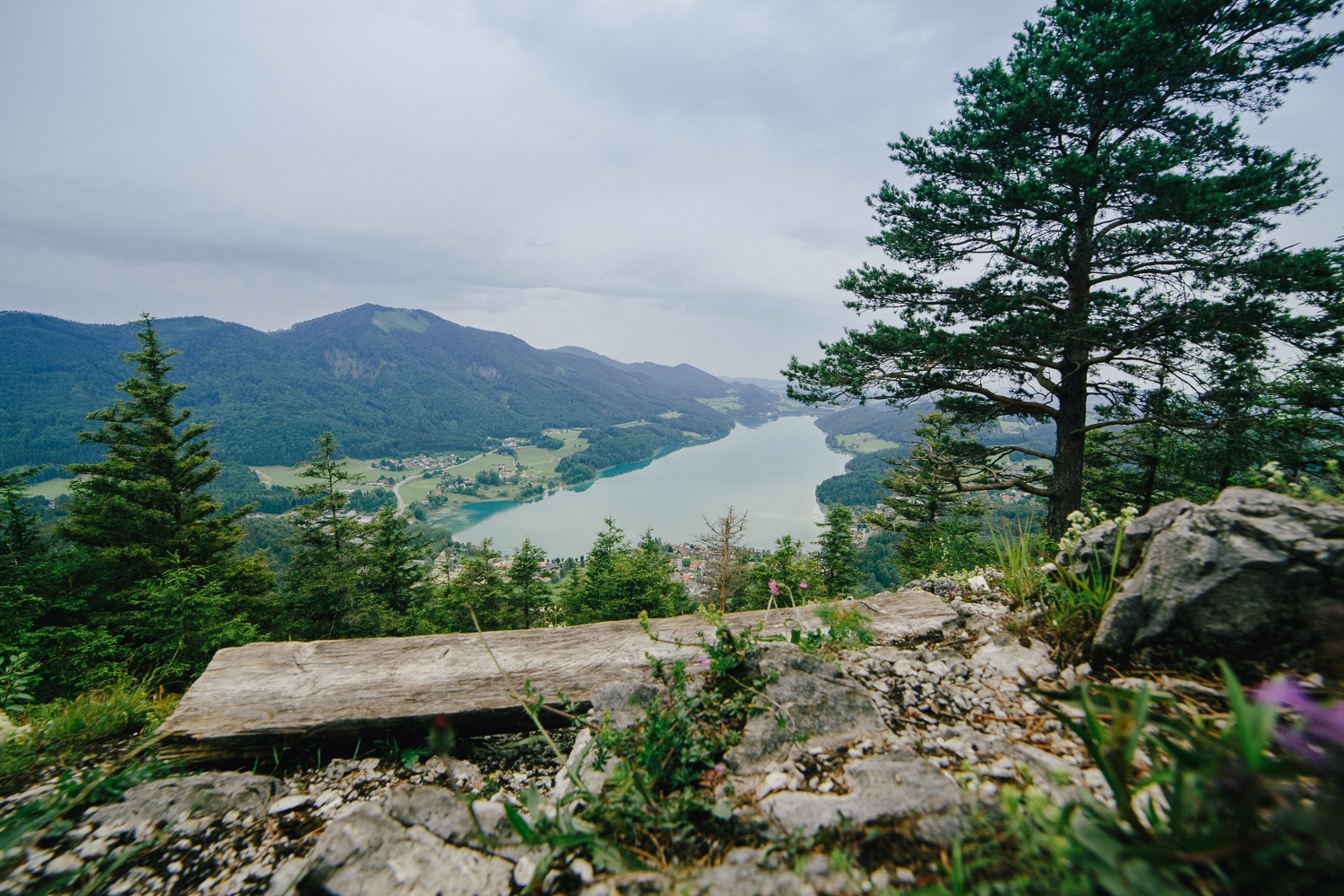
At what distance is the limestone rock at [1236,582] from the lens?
1.78 metres

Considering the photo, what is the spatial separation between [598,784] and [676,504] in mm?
74359

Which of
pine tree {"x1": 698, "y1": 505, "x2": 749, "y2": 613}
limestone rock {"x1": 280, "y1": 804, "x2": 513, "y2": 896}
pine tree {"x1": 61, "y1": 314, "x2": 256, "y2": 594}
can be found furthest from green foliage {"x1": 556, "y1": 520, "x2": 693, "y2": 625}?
limestone rock {"x1": 280, "y1": 804, "x2": 513, "y2": 896}

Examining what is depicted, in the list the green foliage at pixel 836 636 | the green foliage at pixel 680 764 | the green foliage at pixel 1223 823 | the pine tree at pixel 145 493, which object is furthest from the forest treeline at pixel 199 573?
the green foliage at pixel 1223 823

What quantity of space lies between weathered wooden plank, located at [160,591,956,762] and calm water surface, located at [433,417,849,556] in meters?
45.9

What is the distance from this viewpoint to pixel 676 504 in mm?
76000

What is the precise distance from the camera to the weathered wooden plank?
2762 mm

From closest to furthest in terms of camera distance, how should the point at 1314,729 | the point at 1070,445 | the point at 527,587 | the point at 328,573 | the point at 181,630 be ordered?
the point at 1314,729 < the point at 1070,445 < the point at 181,630 < the point at 328,573 < the point at 527,587

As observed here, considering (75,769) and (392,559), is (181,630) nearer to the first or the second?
(75,769)

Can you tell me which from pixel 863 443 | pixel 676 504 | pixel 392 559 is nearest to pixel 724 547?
pixel 392 559

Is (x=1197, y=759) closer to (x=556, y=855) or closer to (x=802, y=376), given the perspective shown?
(x=556, y=855)

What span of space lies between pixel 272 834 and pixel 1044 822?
3064 millimetres

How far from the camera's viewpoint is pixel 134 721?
303 centimetres

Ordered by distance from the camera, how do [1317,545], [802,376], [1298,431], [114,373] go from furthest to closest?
[114,373] → [802,376] → [1298,431] → [1317,545]

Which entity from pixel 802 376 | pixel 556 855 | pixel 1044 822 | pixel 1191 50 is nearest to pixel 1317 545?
pixel 1044 822
